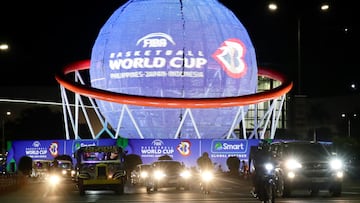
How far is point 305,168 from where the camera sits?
910 inches

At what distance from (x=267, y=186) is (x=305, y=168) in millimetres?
4172

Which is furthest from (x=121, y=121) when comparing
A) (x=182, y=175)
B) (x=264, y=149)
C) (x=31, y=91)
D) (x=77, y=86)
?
(x=31, y=91)

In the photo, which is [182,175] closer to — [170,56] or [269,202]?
[269,202]

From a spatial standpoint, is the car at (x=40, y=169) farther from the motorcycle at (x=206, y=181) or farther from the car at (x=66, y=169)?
the motorcycle at (x=206, y=181)

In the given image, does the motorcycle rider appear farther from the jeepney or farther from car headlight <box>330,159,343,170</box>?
the jeepney

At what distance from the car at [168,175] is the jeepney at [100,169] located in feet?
4.49

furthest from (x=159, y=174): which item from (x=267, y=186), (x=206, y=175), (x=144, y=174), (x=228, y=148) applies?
(x=228, y=148)

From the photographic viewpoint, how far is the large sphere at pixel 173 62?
5481 cm

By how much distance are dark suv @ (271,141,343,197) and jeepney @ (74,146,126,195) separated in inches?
298

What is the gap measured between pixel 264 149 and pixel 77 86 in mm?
34611

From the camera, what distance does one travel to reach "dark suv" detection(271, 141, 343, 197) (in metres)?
23.0

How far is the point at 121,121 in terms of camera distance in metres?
56.3

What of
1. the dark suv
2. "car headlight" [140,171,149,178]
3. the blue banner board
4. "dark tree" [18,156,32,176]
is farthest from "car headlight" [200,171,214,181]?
"dark tree" [18,156,32,176]

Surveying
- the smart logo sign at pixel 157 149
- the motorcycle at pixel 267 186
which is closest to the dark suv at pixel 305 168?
the motorcycle at pixel 267 186
